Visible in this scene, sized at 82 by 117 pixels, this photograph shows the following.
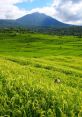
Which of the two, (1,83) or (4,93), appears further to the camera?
(1,83)

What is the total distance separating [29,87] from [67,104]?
7.57 ft

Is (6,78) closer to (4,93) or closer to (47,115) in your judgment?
(4,93)

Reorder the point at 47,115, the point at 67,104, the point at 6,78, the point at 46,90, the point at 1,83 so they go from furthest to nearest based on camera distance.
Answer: the point at 6,78 < the point at 1,83 < the point at 46,90 < the point at 67,104 < the point at 47,115

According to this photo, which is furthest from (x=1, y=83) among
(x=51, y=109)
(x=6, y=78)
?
(x=51, y=109)

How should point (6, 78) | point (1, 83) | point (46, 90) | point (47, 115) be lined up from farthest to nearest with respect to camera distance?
point (6, 78) < point (1, 83) < point (46, 90) < point (47, 115)

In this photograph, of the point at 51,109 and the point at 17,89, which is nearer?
the point at 51,109

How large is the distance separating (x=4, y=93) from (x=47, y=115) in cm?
251

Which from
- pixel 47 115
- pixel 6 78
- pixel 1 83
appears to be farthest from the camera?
pixel 6 78

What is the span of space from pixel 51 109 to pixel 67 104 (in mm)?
774

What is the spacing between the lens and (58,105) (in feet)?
41.0

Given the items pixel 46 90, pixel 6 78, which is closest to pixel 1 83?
pixel 6 78

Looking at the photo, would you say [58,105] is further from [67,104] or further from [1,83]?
[1,83]

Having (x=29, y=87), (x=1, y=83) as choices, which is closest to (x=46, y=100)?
(x=29, y=87)

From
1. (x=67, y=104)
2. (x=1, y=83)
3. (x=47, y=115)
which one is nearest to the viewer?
(x=47, y=115)
